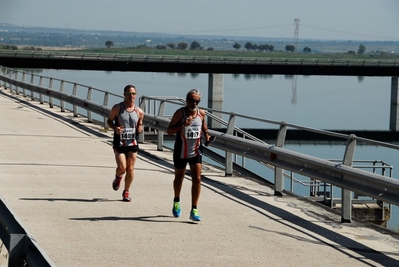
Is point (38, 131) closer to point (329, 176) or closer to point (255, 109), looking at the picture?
point (329, 176)

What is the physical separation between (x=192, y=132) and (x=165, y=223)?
117 cm

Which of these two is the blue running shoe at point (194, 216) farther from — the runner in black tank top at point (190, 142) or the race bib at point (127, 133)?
the race bib at point (127, 133)

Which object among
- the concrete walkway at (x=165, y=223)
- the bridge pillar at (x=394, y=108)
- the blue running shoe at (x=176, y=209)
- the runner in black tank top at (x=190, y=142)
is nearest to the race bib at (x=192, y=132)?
the runner in black tank top at (x=190, y=142)

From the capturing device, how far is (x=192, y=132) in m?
10.9

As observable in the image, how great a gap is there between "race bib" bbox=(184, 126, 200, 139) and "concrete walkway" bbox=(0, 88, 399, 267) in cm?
108

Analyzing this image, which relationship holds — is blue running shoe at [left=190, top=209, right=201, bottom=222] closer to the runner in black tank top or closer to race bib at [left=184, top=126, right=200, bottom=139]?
the runner in black tank top

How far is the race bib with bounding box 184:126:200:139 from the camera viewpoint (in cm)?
1085

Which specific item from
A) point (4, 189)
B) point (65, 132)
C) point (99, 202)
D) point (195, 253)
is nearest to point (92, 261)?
point (195, 253)

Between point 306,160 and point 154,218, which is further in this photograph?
point 306,160

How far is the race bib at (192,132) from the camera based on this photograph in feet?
35.6

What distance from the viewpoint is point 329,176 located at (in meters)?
11.4

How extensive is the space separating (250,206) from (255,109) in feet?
252

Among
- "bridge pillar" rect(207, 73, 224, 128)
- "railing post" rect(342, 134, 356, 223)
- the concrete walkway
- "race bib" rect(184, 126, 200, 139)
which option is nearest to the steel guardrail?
"railing post" rect(342, 134, 356, 223)

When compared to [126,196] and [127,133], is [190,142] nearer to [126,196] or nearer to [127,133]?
[127,133]
